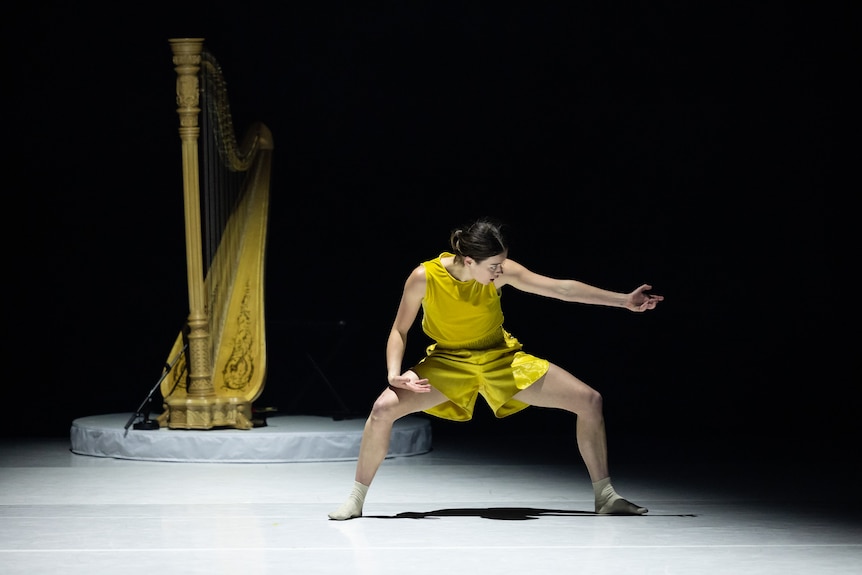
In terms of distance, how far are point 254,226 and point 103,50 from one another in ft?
5.22

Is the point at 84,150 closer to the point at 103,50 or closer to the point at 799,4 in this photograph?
the point at 103,50

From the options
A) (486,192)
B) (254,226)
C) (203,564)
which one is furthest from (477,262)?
(486,192)

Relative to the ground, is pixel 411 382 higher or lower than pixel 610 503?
higher

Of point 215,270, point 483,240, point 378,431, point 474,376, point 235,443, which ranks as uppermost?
point 483,240

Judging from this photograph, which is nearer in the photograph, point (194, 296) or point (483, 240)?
point (483, 240)

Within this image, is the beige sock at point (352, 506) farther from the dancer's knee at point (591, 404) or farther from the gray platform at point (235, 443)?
the gray platform at point (235, 443)

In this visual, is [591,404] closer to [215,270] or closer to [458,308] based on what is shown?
[458,308]

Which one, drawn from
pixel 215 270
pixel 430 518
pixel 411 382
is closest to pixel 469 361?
pixel 411 382

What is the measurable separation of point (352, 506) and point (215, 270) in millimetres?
2186

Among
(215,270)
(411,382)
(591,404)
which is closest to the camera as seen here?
(411,382)

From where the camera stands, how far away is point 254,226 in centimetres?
652

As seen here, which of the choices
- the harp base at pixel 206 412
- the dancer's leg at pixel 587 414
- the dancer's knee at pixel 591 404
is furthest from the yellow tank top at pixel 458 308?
the harp base at pixel 206 412

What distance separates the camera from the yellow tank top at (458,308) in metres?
4.21

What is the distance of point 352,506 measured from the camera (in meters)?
4.21
